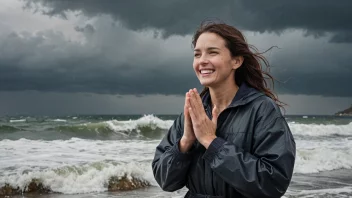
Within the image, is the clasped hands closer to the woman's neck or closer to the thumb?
the thumb

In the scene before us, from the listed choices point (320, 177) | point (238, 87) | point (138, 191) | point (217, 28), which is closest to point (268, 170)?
point (238, 87)

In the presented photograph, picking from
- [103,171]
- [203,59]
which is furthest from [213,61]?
[103,171]

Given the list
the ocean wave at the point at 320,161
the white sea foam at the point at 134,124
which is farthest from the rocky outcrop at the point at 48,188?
the white sea foam at the point at 134,124

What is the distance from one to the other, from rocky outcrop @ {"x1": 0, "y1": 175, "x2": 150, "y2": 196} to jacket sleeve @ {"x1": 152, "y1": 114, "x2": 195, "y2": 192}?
7.34m

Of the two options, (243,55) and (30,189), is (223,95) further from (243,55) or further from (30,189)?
(30,189)

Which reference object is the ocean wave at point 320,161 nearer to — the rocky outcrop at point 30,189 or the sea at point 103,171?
the sea at point 103,171

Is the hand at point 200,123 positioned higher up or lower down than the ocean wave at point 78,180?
higher up

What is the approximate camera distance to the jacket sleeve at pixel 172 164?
90.0 inches

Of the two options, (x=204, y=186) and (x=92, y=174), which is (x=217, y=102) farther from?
(x=92, y=174)

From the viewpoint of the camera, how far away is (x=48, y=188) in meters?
9.66

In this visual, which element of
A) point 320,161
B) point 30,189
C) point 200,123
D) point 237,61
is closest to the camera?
point 200,123

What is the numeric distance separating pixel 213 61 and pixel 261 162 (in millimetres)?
574

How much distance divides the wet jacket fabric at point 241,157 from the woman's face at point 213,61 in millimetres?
128

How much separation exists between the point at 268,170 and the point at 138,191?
24.6 feet
